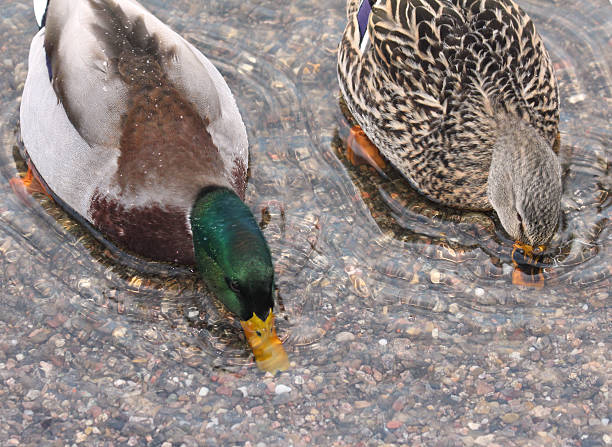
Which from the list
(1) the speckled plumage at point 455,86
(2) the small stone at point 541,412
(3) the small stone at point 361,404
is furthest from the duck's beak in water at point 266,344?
(1) the speckled plumage at point 455,86

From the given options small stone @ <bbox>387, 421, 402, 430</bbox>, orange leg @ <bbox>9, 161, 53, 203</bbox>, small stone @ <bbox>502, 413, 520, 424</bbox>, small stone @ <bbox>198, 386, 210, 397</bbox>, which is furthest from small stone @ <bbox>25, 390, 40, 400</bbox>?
small stone @ <bbox>502, 413, 520, 424</bbox>

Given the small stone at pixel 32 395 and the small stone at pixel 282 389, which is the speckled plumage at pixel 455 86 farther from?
the small stone at pixel 32 395

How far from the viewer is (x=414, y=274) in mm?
5336

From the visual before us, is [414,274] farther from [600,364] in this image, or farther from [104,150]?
[104,150]

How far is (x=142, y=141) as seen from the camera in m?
5.15

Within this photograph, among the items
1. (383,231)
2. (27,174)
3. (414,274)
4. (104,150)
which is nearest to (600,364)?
(414,274)

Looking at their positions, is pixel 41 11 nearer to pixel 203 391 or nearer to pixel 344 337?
pixel 203 391

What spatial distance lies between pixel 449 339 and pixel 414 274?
1.63ft

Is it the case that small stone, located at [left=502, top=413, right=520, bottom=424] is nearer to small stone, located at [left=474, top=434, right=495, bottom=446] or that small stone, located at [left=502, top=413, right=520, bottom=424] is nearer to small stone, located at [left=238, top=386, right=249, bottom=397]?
small stone, located at [left=474, top=434, right=495, bottom=446]

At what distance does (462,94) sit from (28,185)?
286cm

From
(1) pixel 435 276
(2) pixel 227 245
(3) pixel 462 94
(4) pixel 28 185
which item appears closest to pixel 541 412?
(1) pixel 435 276

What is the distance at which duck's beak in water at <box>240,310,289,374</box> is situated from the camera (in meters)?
4.72

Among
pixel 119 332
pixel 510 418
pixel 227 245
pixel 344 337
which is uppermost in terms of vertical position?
pixel 227 245

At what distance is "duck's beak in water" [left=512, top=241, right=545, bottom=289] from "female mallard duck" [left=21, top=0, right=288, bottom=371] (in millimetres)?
1491
